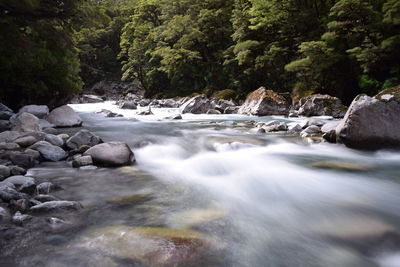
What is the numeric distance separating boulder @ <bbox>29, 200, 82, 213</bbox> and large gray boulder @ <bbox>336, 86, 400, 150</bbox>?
225 inches

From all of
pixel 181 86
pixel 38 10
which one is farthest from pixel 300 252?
pixel 181 86

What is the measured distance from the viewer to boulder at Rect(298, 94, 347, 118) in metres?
13.7

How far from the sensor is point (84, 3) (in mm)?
7328

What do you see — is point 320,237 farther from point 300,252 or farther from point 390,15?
point 390,15

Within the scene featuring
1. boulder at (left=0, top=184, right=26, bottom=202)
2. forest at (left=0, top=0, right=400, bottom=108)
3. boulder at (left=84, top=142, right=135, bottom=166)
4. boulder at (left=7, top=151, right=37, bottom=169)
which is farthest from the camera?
forest at (left=0, top=0, right=400, bottom=108)

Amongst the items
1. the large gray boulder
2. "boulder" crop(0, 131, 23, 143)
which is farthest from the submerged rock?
the large gray boulder

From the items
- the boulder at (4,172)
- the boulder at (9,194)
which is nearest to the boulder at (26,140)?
the boulder at (4,172)

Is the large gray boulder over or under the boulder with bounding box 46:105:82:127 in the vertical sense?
over

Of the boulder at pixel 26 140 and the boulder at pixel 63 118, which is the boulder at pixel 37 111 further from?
the boulder at pixel 26 140

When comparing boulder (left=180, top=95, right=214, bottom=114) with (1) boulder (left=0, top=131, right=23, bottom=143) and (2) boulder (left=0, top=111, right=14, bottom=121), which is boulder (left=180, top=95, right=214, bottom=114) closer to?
(2) boulder (left=0, top=111, right=14, bottom=121)

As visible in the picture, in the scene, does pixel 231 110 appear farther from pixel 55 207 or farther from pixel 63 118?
pixel 55 207

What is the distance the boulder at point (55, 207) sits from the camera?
308 cm

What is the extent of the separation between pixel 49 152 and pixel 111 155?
1326 mm

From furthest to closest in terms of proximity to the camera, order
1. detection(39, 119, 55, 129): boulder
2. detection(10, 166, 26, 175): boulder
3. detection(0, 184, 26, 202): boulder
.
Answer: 1. detection(39, 119, 55, 129): boulder
2. detection(10, 166, 26, 175): boulder
3. detection(0, 184, 26, 202): boulder
